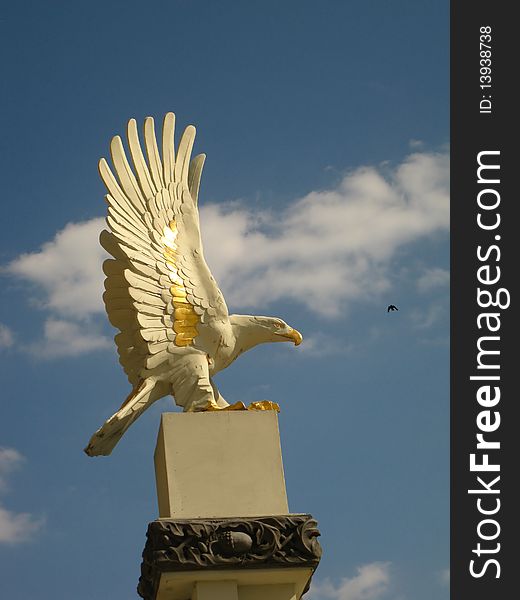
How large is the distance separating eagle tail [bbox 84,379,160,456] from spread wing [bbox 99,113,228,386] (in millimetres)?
270

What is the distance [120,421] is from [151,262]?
1826 millimetres

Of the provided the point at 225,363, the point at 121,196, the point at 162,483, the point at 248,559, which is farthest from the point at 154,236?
the point at 248,559

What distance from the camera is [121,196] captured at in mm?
16453

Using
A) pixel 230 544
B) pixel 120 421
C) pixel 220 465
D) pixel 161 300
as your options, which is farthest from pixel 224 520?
pixel 161 300

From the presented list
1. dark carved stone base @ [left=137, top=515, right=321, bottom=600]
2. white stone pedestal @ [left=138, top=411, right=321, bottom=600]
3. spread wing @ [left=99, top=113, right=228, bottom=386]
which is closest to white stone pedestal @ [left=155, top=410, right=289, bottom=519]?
white stone pedestal @ [left=138, top=411, right=321, bottom=600]

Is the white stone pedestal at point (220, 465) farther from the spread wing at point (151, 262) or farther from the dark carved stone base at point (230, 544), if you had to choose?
the spread wing at point (151, 262)

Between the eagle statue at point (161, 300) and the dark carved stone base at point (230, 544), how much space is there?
1313 millimetres

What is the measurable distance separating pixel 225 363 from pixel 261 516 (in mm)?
2055

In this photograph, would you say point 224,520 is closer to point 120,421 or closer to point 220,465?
point 220,465

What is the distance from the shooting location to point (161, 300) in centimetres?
1614

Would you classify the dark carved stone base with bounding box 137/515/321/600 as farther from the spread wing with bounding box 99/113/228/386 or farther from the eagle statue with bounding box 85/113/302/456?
the spread wing with bounding box 99/113/228/386

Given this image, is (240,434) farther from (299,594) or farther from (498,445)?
(498,445)

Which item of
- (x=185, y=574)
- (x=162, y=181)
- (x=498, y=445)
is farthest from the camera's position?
(x=162, y=181)

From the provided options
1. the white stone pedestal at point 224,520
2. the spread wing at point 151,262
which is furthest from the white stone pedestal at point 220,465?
the spread wing at point 151,262
